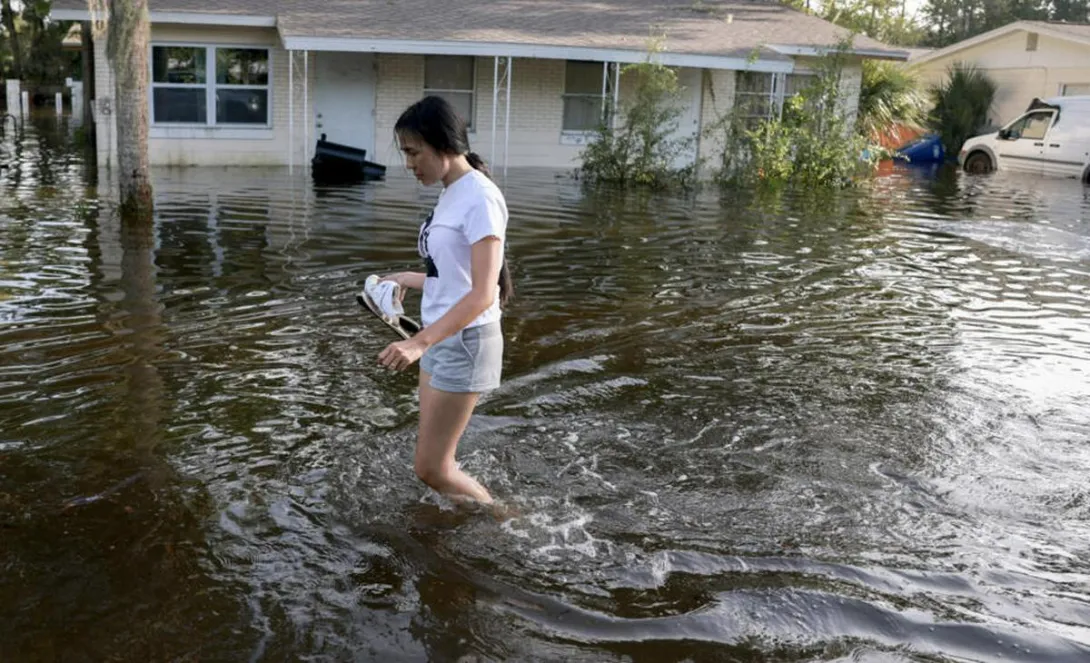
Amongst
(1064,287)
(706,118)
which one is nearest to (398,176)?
(706,118)

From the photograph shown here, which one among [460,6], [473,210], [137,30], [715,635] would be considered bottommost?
[715,635]

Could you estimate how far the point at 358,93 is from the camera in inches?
860

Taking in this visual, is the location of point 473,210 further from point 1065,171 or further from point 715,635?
point 1065,171

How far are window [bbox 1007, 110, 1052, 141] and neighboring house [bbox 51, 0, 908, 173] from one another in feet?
17.6

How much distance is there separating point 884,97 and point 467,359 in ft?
86.5

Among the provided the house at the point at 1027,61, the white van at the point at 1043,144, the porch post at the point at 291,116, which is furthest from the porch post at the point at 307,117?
the house at the point at 1027,61

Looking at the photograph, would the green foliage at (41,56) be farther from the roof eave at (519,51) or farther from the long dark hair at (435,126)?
the long dark hair at (435,126)

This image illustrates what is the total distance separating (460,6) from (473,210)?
66.2 ft

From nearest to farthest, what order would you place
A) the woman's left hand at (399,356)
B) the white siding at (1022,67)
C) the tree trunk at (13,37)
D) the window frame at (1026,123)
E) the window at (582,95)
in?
the woman's left hand at (399,356), the window at (582,95), the window frame at (1026,123), the white siding at (1022,67), the tree trunk at (13,37)

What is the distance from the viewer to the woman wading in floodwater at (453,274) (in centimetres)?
379

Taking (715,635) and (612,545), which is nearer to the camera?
(715,635)

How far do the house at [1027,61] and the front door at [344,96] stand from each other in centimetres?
1821

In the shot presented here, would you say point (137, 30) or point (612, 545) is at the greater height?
point (137, 30)

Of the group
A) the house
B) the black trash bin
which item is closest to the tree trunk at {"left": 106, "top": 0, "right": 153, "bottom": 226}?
the black trash bin
